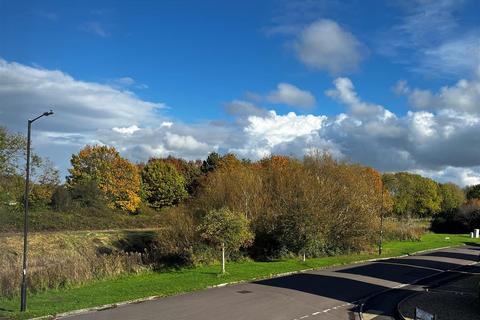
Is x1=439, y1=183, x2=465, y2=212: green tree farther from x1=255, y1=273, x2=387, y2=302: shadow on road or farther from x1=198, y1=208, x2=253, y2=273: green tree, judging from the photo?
x1=198, y1=208, x2=253, y2=273: green tree

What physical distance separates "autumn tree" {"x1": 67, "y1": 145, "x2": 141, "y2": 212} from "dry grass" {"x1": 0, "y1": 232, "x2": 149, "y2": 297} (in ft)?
100

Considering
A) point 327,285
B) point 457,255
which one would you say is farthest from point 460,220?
point 327,285

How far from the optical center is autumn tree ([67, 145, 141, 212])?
234 feet

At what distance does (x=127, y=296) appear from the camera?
61.8ft

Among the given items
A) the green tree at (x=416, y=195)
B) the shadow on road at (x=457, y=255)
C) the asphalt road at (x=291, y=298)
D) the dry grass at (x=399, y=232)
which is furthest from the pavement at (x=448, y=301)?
the green tree at (x=416, y=195)

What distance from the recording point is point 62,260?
26.6 m

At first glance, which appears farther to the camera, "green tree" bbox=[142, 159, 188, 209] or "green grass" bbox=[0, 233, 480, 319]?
"green tree" bbox=[142, 159, 188, 209]

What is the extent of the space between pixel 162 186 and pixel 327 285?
59.5 metres

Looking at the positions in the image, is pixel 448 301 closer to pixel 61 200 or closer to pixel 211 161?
pixel 61 200

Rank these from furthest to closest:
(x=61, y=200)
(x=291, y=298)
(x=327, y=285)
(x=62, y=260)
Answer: (x=61, y=200)
(x=62, y=260)
(x=327, y=285)
(x=291, y=298)

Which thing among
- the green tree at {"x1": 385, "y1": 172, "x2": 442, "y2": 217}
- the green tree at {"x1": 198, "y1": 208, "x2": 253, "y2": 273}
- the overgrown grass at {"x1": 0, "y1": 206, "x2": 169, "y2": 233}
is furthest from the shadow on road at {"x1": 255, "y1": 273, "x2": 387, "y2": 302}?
the green tree at {"x1": 385, "y1": 172, "x2": 442, "y2": 217}

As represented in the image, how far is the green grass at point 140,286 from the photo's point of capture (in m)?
17.3

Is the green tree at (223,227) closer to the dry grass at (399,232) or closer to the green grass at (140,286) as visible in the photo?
the green grass at (140,286)

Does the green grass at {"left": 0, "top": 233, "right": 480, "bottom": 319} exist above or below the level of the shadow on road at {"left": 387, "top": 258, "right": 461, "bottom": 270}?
above
